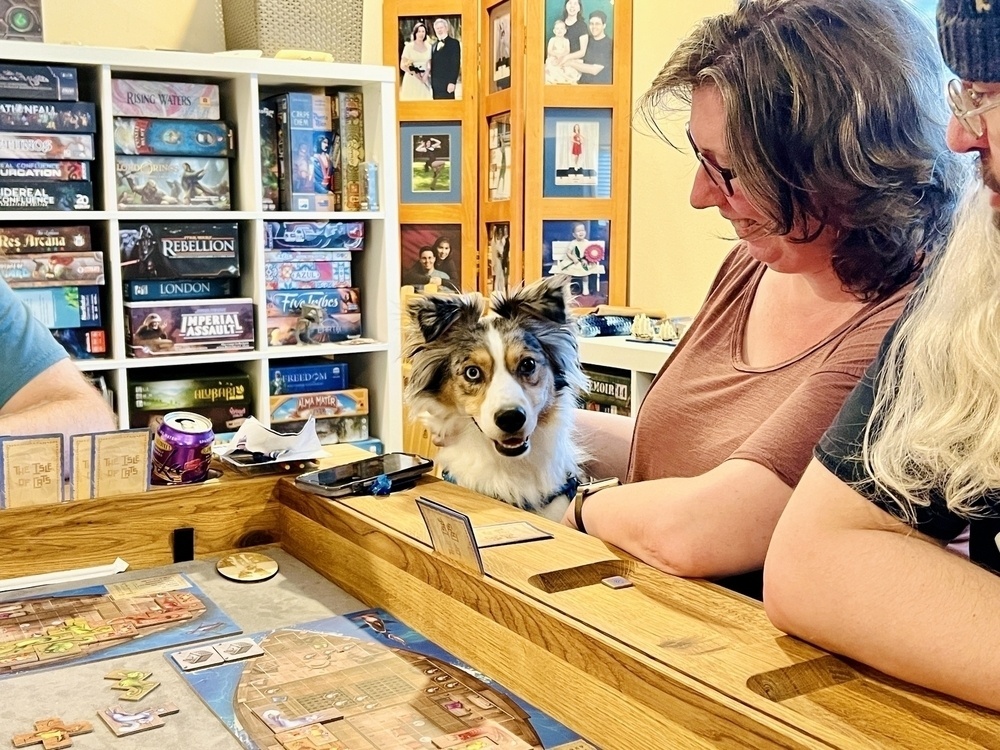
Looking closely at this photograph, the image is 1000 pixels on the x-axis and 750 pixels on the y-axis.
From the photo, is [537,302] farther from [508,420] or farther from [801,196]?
[801,196]

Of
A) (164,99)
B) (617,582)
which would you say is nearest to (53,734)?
(617,582)

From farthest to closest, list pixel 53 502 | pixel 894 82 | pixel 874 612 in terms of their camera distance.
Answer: pixel 53 502 < pixel 894 82 < pixel 874 612

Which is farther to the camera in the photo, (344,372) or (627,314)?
(344,372)

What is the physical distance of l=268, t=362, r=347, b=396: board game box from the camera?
3.52 metres

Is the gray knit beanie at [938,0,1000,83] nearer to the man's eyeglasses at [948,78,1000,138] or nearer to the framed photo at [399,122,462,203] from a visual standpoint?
the man's eyeglasses at [948,78,1000,138]

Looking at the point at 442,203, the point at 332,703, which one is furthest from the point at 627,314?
the point at 332,703

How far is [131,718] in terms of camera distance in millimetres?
938

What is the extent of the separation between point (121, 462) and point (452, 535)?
1.99 ft

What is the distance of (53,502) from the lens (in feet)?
4.59

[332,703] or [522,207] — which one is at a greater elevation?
[522,207]

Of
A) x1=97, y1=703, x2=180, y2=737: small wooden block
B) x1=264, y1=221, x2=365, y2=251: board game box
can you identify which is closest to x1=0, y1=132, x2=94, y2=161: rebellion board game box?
x1=264, y1=221, x2=365, y2=251: board game box

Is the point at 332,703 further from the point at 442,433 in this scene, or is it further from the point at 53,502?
the point at 442,433

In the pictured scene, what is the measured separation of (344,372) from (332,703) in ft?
8.99

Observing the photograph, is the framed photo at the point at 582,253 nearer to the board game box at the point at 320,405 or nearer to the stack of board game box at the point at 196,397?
the board game box at the point at 320,405
